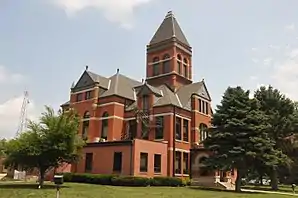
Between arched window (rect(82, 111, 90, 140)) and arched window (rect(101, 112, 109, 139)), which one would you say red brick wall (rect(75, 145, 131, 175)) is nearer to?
arched window (rect(101, 112, 109, 139))

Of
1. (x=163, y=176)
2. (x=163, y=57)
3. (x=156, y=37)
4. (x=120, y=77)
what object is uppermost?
(x=156, y=37)

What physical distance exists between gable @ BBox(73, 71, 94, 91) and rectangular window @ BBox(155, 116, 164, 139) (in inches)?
418

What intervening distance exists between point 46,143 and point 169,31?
30.1 meters

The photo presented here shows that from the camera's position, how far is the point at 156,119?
41.9 meters

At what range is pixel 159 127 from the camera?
41531 mm

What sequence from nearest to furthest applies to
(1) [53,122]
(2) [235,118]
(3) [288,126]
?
1. (1) [53,122]
2. (2) [235,118]
3. (3) [288,126]

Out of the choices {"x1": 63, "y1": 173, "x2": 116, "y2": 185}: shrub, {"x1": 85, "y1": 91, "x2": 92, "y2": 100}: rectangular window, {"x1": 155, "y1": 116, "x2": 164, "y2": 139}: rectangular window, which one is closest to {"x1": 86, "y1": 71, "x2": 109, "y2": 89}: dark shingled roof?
{"x1": 85, "y1": 91, "x2": 92, "y2": 100}: rectangular window

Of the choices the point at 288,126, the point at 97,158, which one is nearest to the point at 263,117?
the point at 288,126

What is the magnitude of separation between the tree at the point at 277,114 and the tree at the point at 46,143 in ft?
79.5

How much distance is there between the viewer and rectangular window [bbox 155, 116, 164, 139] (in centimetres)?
4134

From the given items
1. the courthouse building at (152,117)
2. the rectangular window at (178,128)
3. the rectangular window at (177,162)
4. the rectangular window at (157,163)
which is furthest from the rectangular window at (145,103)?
the rectangular window at (157,163)

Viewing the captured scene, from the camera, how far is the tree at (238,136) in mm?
30953

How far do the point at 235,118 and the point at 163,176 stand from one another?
10284mm

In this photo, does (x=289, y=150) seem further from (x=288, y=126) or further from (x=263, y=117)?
(x=263, y=117)
